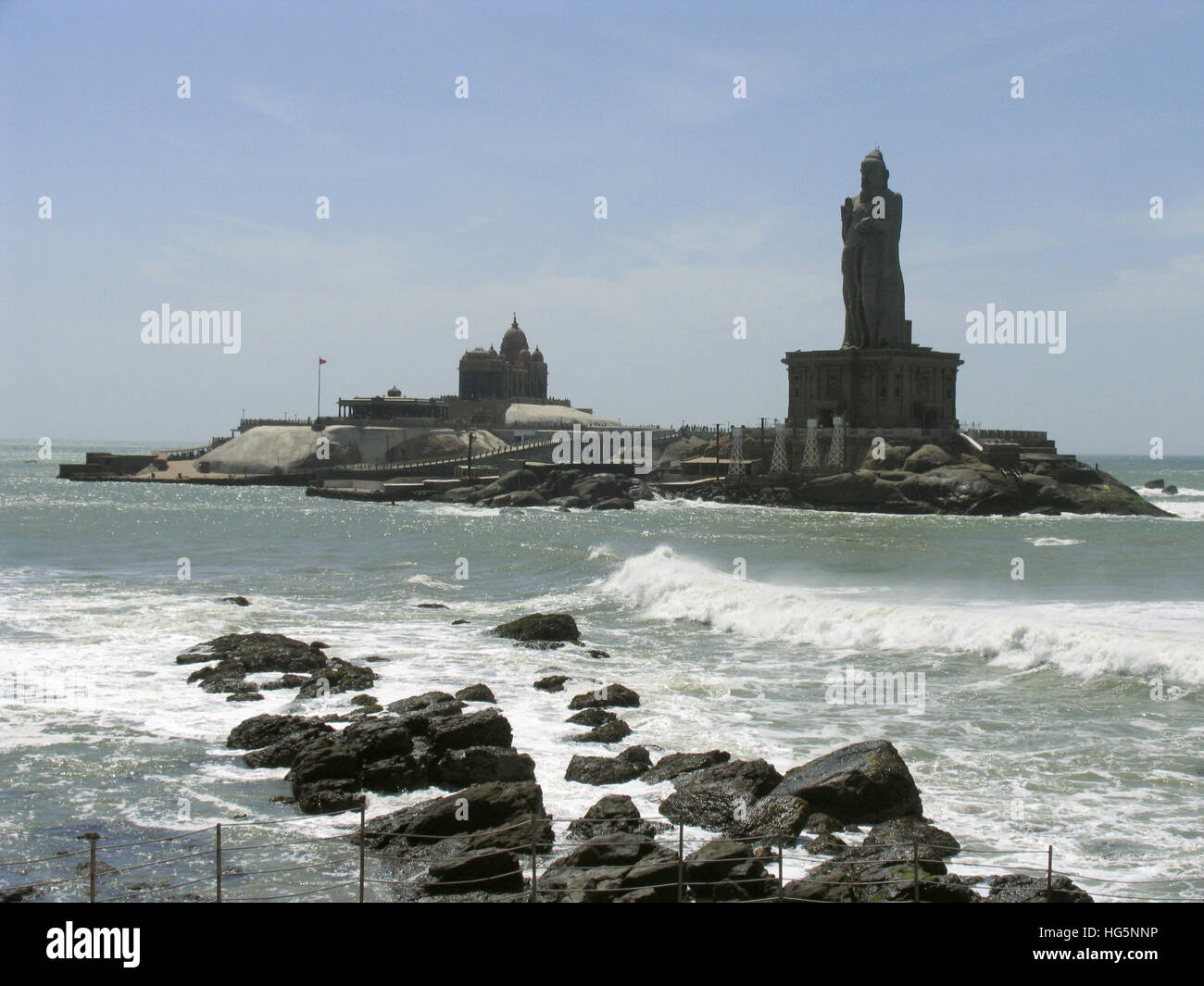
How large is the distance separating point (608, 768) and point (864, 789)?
12.4ft

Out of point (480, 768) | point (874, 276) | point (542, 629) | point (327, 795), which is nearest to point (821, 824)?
point (480, 768)

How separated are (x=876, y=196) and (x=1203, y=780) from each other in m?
84.8

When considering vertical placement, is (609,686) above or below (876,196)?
below

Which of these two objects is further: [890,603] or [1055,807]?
[890,603]

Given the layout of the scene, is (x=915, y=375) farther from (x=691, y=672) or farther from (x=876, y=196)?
(x=691, y=672)

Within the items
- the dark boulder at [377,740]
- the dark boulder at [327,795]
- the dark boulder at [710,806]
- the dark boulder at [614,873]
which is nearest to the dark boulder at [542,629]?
the dark boulder at [377,740]

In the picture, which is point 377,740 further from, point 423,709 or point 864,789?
point 864,789

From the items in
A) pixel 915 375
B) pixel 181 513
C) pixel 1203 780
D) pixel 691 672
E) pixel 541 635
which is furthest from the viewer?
pixel 915 375

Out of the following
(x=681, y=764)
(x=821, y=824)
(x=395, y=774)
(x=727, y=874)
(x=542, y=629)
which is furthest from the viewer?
(x=542, y=629)

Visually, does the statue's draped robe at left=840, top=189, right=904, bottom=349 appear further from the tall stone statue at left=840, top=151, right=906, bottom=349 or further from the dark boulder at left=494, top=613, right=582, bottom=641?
the dark boulder at left=494, top=613, right=582, bottom=641

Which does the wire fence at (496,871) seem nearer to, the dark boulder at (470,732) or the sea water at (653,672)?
the sea water at (653,672)

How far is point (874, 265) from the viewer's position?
96.5m

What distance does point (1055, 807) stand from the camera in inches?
615
